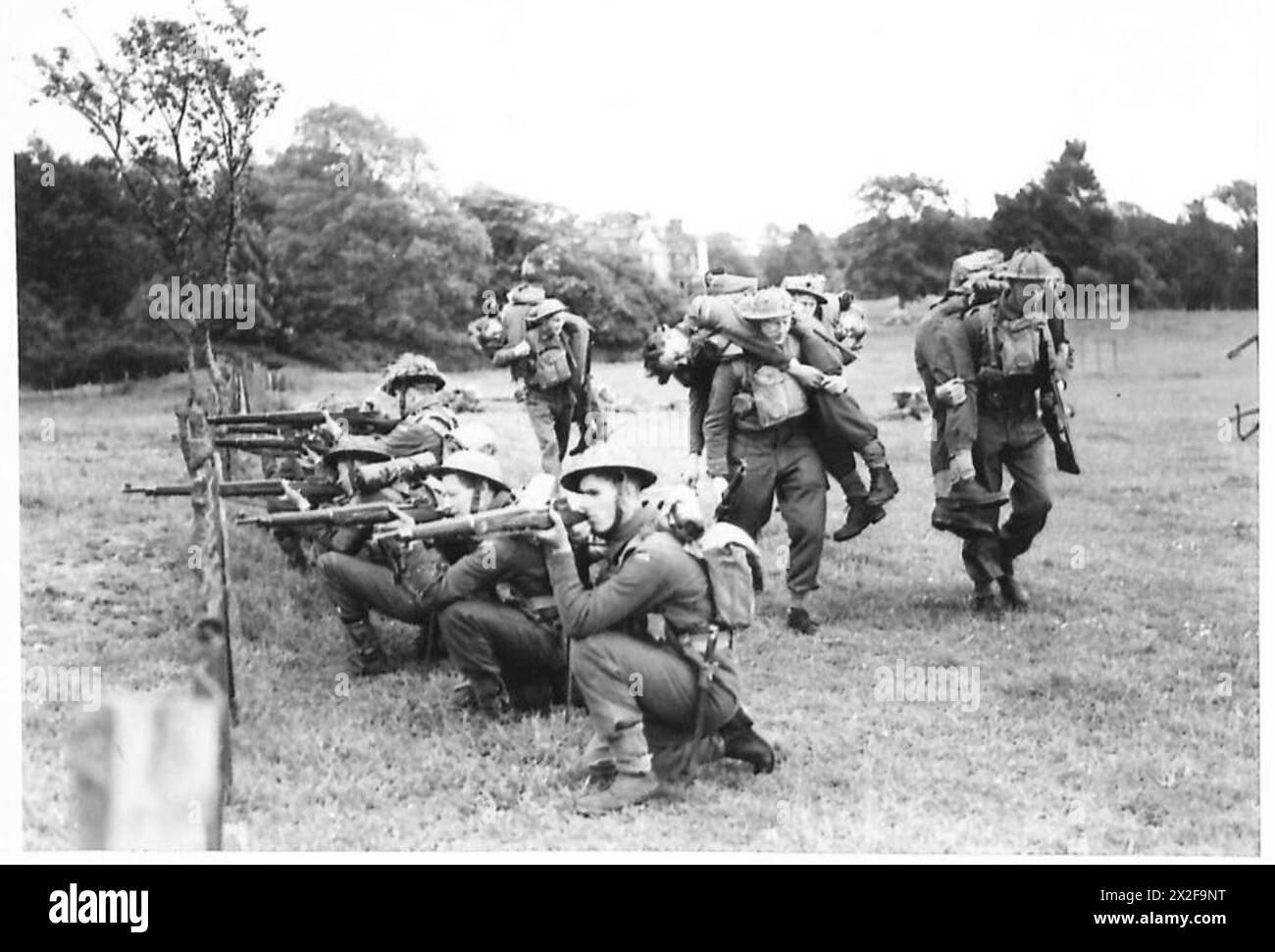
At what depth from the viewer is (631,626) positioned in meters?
6.00

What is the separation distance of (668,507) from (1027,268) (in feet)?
9.35

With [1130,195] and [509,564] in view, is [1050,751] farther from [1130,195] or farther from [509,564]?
[1130,195]

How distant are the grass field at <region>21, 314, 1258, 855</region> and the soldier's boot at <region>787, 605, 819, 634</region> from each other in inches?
3.0

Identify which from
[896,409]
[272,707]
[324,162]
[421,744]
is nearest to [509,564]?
[421,744]

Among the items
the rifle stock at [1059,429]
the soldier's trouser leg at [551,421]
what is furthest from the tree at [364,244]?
the rifle stock at [1059,429]

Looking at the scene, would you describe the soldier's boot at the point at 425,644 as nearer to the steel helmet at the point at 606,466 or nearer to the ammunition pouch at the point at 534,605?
the ammunition pouch at the point at 534,605

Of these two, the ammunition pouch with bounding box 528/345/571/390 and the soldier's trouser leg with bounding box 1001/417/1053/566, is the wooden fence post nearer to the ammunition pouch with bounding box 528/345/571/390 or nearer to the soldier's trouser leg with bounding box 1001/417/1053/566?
the ammunition pouch with bounding box 528/345/571/390

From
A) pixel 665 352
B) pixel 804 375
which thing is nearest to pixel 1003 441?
pixel 804 375

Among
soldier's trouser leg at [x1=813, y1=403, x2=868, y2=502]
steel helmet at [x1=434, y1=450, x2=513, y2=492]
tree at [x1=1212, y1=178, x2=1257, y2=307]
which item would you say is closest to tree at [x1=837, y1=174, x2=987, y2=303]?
soldier's trouser leg at [x1=813, y1=403, x2=868, y2=502]

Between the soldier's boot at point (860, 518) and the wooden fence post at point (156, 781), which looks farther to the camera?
the soldier's boot at point (860, 518)

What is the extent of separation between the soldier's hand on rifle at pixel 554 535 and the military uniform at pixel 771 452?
7.68 ft

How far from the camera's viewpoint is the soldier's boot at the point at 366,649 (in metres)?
7.38

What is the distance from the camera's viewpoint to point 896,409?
11.6 meters

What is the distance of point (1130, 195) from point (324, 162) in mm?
4006
